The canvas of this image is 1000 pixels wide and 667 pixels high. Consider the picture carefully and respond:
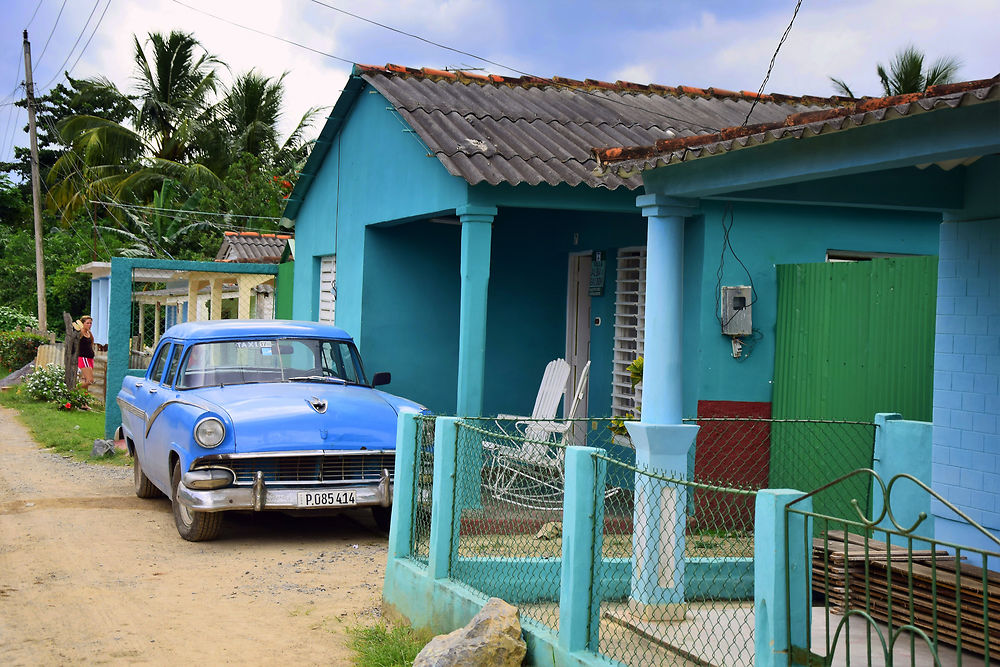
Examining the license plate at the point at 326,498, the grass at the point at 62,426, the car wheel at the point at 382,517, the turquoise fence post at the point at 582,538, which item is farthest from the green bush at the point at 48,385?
the turquoise fence post at the point at 582,538

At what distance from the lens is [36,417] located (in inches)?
696

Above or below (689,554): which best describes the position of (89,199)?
above

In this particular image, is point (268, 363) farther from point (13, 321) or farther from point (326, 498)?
point (13, 321)

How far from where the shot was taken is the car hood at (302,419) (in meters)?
8.00

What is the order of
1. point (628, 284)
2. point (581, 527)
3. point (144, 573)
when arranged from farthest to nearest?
point (628, 284) → point (144, 573) → point (581, 527)

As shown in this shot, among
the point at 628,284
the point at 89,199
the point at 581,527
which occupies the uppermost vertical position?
the point at 89,199

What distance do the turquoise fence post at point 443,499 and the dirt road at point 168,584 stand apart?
701 millimetres

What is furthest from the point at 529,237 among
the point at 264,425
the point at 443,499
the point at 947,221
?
the point at 443,499

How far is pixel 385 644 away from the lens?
19.0 feet

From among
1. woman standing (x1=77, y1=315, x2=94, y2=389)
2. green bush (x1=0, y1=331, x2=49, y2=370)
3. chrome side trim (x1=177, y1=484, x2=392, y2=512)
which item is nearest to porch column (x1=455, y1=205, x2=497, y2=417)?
chrome side trim (x1=177, y1=484, x2=392, y2=512)

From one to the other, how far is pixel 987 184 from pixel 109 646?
544cm

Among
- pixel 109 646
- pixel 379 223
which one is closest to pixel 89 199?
pixel 379 223

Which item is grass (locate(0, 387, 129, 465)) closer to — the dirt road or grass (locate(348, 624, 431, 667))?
the dirt road

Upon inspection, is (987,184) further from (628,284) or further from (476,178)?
(628,284)
